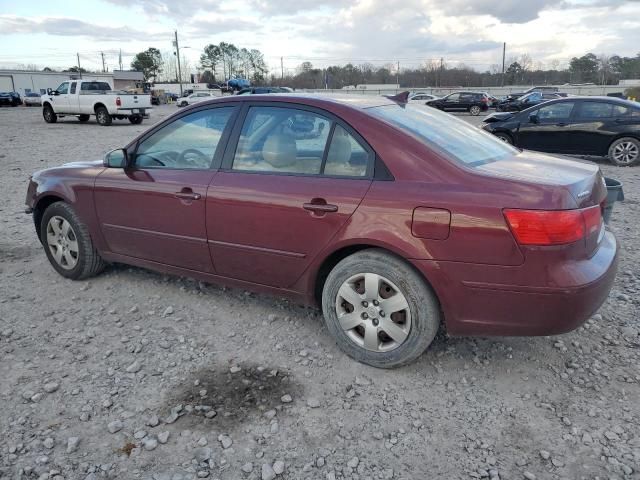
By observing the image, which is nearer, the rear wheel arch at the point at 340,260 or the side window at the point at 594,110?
the rear wheel arch at the point at 340,260

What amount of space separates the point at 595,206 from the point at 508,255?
2.02 feet

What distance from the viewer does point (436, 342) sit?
3338 millimetres

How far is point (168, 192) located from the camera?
3.58 m

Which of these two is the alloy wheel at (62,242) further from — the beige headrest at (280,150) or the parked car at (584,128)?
the parked car at (584,128)

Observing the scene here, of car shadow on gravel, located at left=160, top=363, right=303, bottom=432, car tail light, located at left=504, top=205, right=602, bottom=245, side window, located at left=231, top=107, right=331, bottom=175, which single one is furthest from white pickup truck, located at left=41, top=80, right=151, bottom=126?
car tail light, located at left=504, top=205, right=602, bottom=245

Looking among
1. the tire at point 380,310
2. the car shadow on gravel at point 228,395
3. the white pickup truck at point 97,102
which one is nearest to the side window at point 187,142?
the tire at point 380,310

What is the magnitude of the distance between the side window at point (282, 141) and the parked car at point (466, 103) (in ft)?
95.5

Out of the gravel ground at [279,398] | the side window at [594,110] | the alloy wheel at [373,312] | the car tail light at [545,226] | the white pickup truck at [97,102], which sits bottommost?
the gravel ground at [279,398]

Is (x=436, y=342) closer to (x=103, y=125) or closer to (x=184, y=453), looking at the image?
(x=184, y=453)

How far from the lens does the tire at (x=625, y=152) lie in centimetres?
1033

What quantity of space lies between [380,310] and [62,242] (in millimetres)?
3005

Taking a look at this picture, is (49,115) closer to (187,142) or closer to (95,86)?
(95,86)

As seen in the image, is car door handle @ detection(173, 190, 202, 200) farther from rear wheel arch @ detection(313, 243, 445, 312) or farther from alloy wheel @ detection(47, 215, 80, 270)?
alloy wheel @ detection(47, 215, 80, 270)

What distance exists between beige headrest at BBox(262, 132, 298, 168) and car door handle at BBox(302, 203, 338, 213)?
0.36 meters
